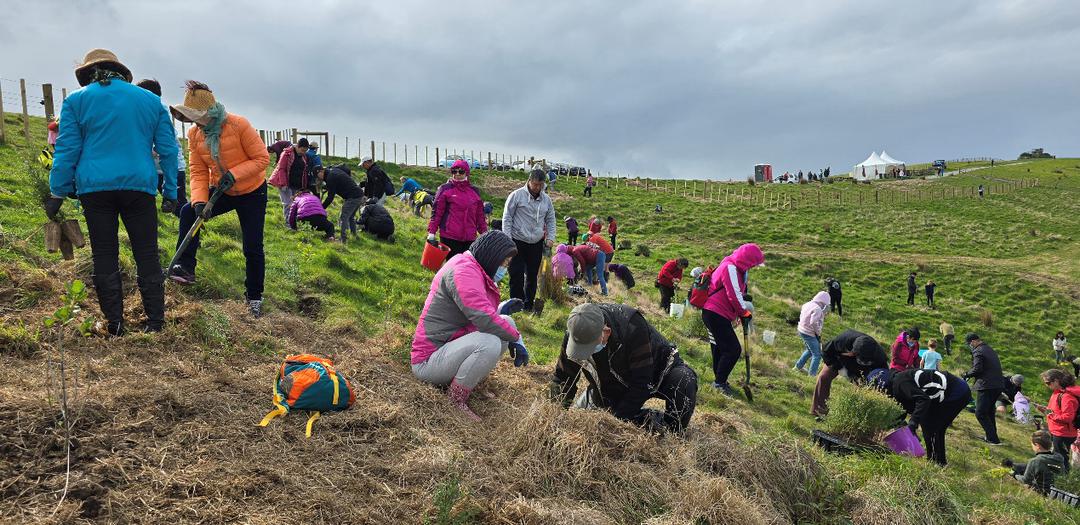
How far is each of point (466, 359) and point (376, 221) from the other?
777 centimetres

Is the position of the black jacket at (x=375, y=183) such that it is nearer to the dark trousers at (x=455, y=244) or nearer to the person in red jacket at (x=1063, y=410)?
the dark trousers at (x=455, y=244)

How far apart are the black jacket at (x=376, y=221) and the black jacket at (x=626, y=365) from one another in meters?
7.73

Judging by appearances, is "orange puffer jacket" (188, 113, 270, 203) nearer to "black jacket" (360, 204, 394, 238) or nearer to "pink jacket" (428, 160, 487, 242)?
"pink jacket" (428, 160, 487, 242)

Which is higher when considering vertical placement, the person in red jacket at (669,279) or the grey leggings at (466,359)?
the grey leggings at (466,359)

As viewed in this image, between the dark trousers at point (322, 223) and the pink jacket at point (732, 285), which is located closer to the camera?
the pink jacket at point (732, 285)

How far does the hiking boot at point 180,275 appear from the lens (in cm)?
578

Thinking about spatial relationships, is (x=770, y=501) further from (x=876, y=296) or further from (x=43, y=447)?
(x=876, y=296)

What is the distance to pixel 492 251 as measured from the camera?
15.1ft

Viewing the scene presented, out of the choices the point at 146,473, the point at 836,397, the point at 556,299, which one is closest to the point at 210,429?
the point at 146,473

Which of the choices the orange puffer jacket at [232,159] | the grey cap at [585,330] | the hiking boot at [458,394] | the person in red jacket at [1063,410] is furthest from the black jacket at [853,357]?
the orange puffer jacket at [232,159]

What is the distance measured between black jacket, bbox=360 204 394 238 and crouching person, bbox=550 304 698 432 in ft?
25.0

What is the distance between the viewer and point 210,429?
11.1 feet

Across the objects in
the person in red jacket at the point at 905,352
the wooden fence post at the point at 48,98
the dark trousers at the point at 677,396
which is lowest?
the person in red jacket at the point at 905,352

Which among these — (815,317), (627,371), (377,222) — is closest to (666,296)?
(815,317)
